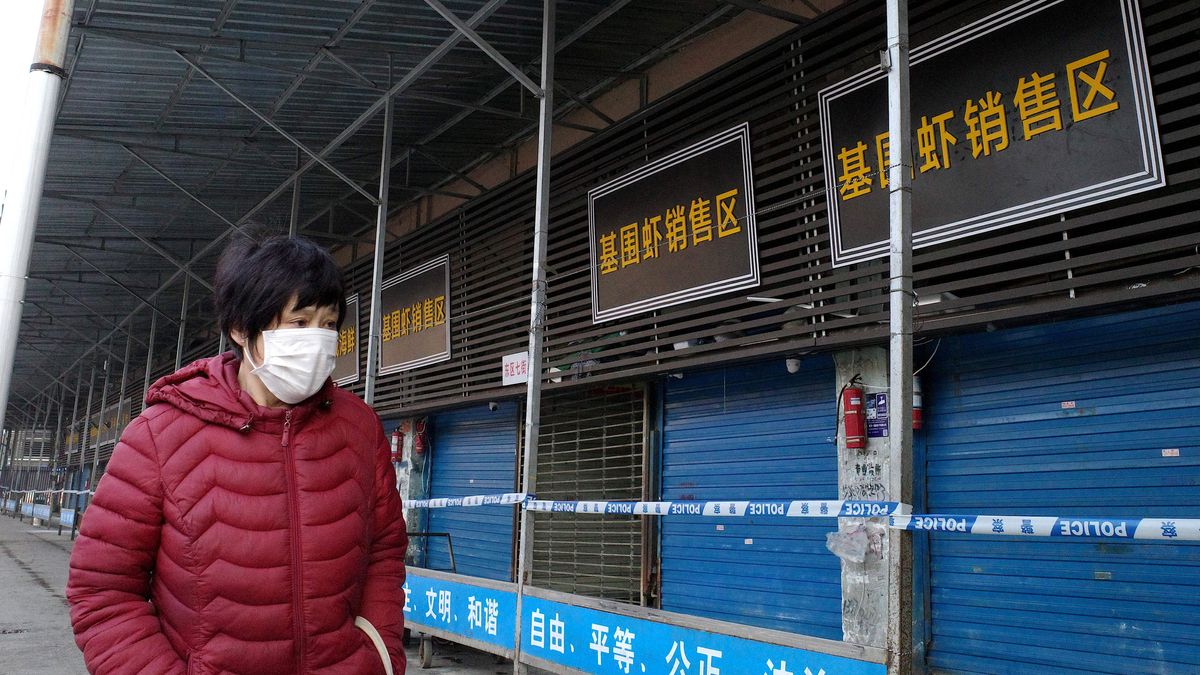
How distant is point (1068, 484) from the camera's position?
604 centimetres

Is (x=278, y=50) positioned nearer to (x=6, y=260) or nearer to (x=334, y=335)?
(x=6, y=260)

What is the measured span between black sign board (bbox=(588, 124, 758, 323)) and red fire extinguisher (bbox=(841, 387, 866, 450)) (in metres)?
1.20

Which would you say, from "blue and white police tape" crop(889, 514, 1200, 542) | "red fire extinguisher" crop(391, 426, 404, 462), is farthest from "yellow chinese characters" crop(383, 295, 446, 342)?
"blue and white police tape" crop(889, 514, 1200, 542)

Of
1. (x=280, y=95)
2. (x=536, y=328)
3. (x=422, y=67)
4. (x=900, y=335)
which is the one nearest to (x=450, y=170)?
(x=280, y=95)

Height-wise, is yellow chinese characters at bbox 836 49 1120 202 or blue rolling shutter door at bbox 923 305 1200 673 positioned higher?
yellow chinese characters at bbox 836 49 1120 202

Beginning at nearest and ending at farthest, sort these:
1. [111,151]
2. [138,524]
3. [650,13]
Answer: [138,524], [650,13], [111,151]

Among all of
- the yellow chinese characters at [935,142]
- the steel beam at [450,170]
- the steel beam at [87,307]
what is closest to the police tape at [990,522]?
the yellow chinese characters at [935,142]

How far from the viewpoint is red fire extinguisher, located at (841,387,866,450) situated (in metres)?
7.04

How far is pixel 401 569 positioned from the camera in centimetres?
235

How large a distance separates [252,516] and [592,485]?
337 inches

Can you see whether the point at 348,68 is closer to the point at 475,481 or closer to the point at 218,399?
the point at 475,481

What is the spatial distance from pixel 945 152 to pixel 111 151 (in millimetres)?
11984

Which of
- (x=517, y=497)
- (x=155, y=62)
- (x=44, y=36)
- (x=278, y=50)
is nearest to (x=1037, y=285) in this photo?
(x=517, y=497)

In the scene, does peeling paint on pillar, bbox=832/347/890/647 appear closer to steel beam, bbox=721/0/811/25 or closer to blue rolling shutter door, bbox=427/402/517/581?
steel beam, bbox=721/0/811/25
